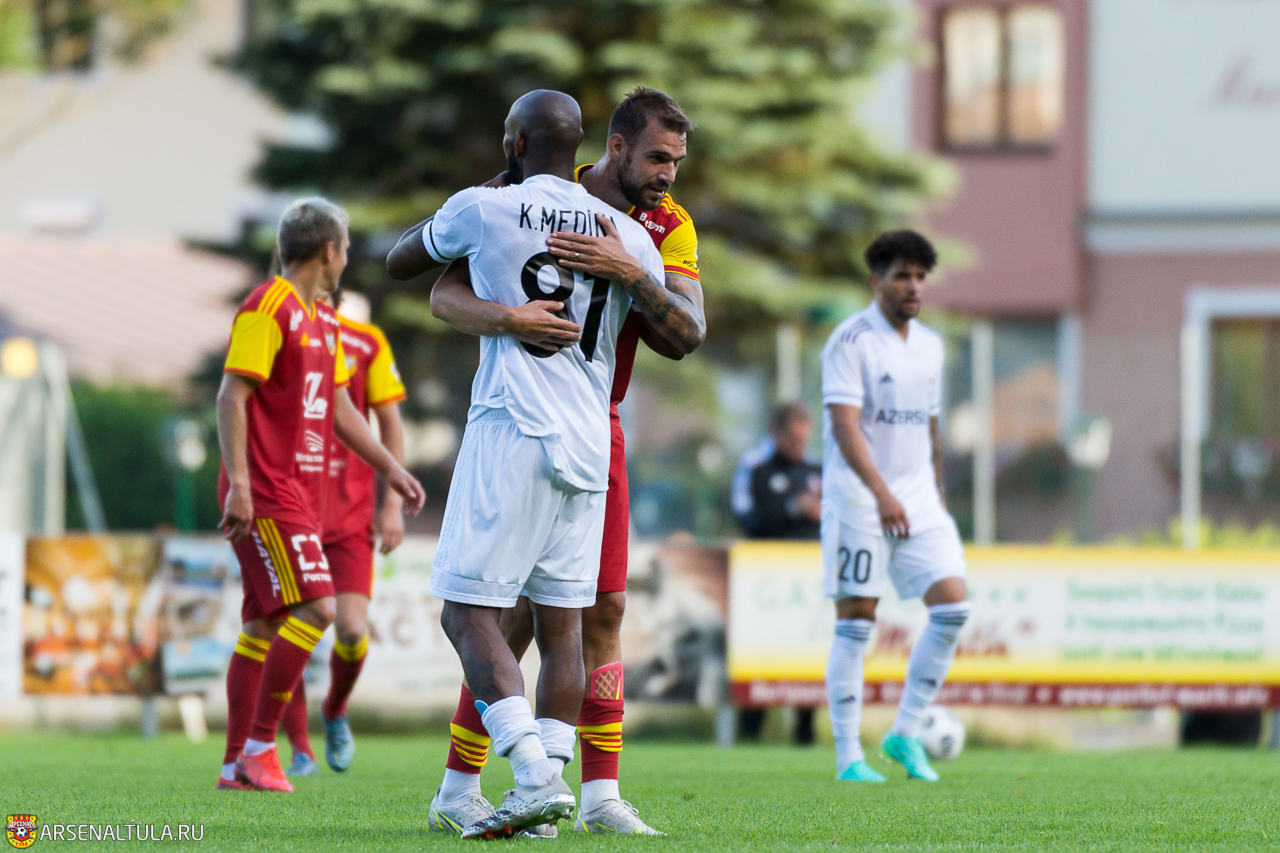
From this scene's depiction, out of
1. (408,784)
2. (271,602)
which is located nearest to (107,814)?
(271,602)

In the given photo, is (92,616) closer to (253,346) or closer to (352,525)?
(352,525)

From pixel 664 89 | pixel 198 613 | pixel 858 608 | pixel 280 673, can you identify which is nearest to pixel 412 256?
pixel 280 673

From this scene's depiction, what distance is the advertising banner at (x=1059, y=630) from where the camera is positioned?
11.4 meters

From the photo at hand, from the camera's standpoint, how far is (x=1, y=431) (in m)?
13.3

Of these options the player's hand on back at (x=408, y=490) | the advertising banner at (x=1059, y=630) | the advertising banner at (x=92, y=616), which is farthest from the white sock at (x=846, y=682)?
the advertising banner at (x=92, y=616)

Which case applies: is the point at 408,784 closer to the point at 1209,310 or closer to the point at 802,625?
the point at 802,625

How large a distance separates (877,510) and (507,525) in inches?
116

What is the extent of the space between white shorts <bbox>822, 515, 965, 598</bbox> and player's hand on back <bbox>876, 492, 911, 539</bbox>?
0.16m

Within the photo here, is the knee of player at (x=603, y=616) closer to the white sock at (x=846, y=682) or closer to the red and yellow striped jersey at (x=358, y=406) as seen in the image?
the white sock at (x=846, y=682)

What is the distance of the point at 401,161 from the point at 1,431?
6.17 m

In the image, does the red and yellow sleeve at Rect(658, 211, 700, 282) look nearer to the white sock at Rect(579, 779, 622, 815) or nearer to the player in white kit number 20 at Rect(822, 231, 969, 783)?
the white sock at Rect(579, 779, 622, 815)

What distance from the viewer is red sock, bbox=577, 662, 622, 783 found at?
5191mm

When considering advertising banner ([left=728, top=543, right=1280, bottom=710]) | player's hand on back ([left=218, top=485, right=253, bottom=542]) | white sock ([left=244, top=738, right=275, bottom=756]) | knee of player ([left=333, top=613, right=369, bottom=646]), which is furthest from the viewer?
advertising banner ([left=728, top=543, right=1280, bottom=710])

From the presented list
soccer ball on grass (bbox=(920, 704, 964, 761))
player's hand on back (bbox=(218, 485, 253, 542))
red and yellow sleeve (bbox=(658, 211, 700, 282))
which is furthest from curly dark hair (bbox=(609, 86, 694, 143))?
soccer ball on grass (bbox=(920, 704, 964, 761))
